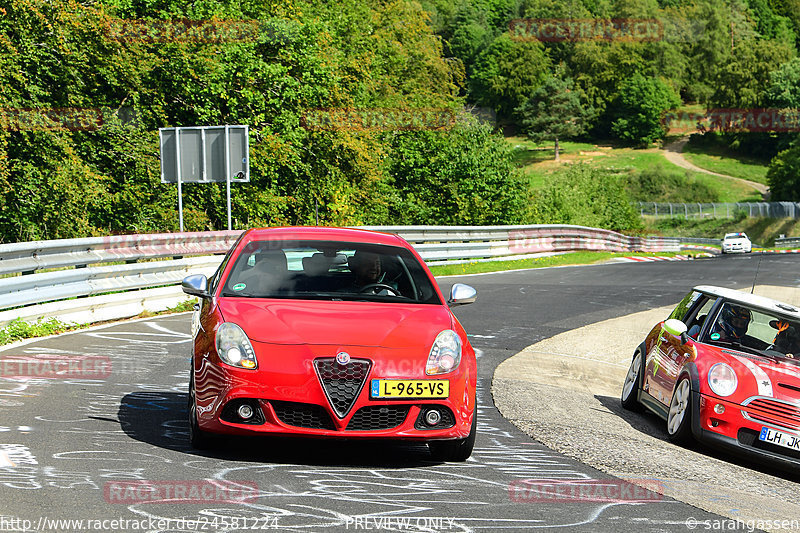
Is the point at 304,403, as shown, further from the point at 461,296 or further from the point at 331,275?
the point at 461,296

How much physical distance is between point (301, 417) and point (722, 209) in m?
103

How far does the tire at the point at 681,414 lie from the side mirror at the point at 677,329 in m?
0.45

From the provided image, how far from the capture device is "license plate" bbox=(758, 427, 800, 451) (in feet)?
25.8

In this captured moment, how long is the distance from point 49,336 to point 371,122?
100 feet

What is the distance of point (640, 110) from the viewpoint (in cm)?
15825

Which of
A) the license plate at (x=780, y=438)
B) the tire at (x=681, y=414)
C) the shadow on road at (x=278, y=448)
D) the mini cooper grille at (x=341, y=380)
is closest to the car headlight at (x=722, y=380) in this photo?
the tire at (x=681, y=414)

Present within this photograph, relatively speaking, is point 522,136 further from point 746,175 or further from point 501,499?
point 501,499

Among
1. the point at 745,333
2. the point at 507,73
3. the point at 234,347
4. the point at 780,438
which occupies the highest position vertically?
the point at 507,73

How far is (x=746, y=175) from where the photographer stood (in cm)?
13788

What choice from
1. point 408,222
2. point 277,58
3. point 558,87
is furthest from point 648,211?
point 277,58

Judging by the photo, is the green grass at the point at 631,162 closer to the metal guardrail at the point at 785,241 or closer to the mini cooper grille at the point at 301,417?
the metal guardrail at the point at 785,241

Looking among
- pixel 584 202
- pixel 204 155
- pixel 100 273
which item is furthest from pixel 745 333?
pixel 584 202

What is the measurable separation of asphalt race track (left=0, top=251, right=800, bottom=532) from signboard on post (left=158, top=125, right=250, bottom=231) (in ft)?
35.4

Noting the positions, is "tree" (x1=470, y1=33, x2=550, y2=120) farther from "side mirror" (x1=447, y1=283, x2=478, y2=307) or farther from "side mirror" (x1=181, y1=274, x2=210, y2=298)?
"side mirror" (x1=181, y1=274, x2=210, y2=298)
